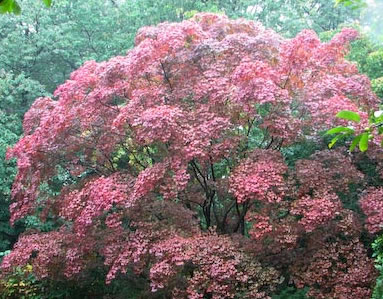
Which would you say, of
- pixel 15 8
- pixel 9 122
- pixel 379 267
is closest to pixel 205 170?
pixel 379 267

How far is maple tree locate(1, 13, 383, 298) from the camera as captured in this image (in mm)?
4363

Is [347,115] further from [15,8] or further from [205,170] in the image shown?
[205,170]

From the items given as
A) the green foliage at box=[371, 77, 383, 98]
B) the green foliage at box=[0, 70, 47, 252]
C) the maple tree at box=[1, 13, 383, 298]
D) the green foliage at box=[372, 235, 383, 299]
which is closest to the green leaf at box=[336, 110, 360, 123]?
the maple tree at box=[1, 13, 383, 298]

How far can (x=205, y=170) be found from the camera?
16.5 feet

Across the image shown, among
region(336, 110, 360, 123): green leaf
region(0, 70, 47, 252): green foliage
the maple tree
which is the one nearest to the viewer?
region(336, 110, 360, 123): green leaf

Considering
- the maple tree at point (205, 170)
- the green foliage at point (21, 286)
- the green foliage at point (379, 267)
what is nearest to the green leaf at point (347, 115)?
the maple tree at point (205, 170)

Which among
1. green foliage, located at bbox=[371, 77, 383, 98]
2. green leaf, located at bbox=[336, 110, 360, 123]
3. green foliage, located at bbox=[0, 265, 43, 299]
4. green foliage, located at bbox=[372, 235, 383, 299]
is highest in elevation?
green leaf, located at bbox=[336, 110, 360, 123]

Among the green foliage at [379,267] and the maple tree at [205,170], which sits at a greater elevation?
the maple tree at [205,170]

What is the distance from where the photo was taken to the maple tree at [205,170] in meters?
4.36

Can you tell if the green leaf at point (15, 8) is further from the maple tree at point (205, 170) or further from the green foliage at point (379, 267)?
the green foliage at point (379, 267)

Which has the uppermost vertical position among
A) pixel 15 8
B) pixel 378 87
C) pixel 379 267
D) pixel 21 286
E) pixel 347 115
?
pixel 15 8

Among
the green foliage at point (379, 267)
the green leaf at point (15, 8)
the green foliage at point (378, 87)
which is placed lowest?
the green foliage at point (379, 267)

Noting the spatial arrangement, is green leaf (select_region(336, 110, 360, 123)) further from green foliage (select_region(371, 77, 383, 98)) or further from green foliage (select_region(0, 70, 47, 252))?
green foliage (select_region(0, 70, 47, 252))

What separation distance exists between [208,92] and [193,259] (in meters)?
1.75
